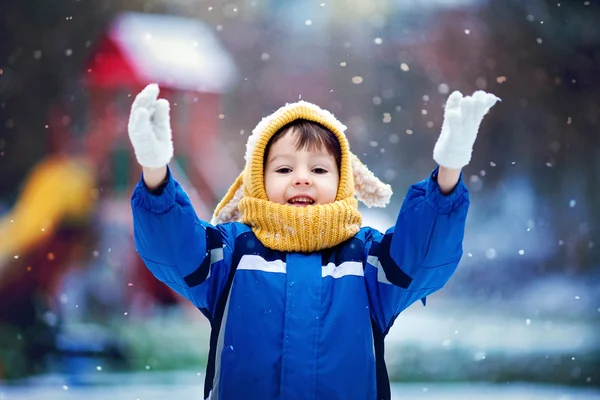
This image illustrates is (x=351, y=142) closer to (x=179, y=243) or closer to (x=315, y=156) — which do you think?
(x=315, y=156)

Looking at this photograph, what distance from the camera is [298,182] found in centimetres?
127

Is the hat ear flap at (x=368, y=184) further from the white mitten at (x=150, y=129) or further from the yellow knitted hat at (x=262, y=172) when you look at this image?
the white mitten at (x=150, y=129)

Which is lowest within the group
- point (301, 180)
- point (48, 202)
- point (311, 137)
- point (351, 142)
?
point (301, 180)

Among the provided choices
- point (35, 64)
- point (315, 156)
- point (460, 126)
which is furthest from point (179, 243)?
point (35, 64)

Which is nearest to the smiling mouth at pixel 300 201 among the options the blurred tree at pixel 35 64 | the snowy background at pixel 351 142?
the snowy background at pixel 351 142

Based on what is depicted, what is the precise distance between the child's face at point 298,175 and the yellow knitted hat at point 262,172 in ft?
0.06

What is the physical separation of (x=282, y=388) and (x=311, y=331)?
0.34 ft

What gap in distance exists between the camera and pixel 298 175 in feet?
4.19

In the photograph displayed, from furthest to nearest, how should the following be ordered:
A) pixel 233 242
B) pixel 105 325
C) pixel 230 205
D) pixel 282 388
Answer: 1. pixel 105 325
2. pixel 230 205
3. pixel 233 242
4. pixel 282 388

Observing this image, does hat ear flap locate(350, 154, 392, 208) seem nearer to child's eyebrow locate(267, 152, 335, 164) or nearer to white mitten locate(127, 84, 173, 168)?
child's eyebrow locate(267, 152, 335, 164)

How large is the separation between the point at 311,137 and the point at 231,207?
26 cm

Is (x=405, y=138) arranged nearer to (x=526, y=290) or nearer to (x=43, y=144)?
(x=526, y=290)

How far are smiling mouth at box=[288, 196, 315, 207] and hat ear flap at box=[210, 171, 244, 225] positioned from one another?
7.8 inches

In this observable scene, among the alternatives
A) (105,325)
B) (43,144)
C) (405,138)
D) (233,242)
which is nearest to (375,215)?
(405,138)
